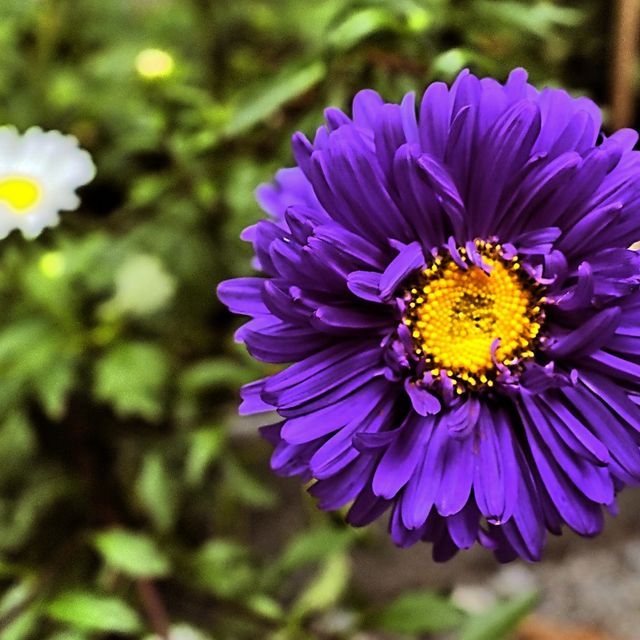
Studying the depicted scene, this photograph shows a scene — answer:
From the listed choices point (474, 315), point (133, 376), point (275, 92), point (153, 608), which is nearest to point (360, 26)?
point (275, 92)

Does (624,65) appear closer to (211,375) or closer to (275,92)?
(275,92)

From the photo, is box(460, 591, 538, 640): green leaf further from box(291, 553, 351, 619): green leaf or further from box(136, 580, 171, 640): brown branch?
box(136, 580, 171, 640): brown branch

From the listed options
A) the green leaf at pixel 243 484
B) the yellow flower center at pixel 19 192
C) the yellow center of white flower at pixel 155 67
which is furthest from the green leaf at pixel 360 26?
the green leaf at pixel 243 484

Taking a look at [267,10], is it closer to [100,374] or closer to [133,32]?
[133,32]

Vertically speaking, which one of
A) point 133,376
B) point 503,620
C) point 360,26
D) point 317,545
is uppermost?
point 360,26

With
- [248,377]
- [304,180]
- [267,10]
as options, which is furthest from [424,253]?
[267,10]

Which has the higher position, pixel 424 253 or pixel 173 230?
pixel 173 230
